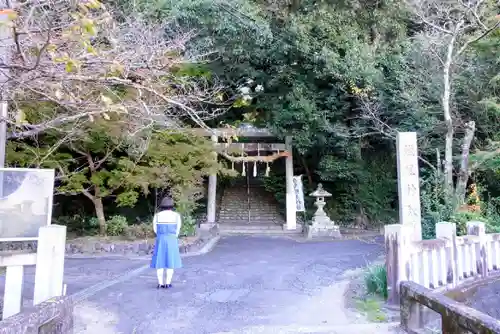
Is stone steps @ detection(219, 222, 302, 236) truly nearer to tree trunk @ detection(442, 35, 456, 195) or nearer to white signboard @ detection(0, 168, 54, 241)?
tree trunk @ detection(442, 35, 456, 195)

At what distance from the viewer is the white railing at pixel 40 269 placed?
2680 millimetres

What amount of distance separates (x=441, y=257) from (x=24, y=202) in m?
4.93

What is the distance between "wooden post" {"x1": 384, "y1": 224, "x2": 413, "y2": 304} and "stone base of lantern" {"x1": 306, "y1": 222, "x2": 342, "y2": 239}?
813 centimetres

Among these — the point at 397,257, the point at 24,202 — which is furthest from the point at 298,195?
the point at 24,202

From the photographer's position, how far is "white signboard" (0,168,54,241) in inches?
146

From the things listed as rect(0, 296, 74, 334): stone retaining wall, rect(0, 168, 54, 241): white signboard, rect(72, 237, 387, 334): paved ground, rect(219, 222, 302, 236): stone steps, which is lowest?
rect(72, 237, 387, 334): paved ground

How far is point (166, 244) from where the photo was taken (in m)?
5.03

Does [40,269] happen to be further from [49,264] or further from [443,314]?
[443,314]

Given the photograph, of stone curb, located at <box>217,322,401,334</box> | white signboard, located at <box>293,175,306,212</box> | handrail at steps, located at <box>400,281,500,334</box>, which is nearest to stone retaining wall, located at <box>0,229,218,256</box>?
white signboard, located at <box>293,175,306,212</box>

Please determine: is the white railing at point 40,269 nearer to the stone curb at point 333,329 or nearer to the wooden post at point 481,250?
the stone curb at point 333,329

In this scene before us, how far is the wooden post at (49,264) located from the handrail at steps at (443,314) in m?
2.83

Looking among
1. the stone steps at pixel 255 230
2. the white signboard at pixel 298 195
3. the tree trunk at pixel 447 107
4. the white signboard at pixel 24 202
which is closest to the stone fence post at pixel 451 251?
the tree trunk at pixel 447 107

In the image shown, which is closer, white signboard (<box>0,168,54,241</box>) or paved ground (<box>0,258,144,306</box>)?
white signboard (<box>0,168,54,241</box>)

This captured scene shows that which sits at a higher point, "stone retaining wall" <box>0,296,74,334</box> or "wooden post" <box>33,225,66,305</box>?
"wooden post" <box>33,225,66,305</box>
